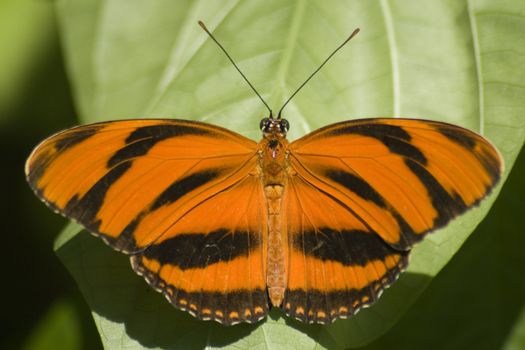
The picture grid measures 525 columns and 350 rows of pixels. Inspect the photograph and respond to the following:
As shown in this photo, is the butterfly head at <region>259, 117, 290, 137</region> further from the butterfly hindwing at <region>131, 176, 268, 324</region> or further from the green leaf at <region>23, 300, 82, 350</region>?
the green leaf at <region>23, 300, 82, 350</region>

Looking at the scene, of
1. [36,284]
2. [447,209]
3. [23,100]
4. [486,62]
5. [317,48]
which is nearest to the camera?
[447,209]

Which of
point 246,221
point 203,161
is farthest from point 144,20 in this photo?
point 246,221

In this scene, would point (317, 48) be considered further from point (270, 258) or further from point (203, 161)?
point (270, 258)

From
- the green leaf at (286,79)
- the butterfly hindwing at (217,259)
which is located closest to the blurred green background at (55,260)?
the green leaf at (286,79)

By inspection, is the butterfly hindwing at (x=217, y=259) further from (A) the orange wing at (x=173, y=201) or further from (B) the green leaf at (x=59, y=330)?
(B) the green leaf at (x=59, y=330)

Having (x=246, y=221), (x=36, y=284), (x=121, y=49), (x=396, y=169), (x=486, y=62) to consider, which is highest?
(x=486, y=62)

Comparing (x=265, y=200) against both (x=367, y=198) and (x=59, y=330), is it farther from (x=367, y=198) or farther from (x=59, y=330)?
(x=59, y=330)

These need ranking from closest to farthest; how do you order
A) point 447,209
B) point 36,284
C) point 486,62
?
point 447,209 → point 486,62 → point 36,284

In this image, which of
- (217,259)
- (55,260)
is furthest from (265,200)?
(55,260)
